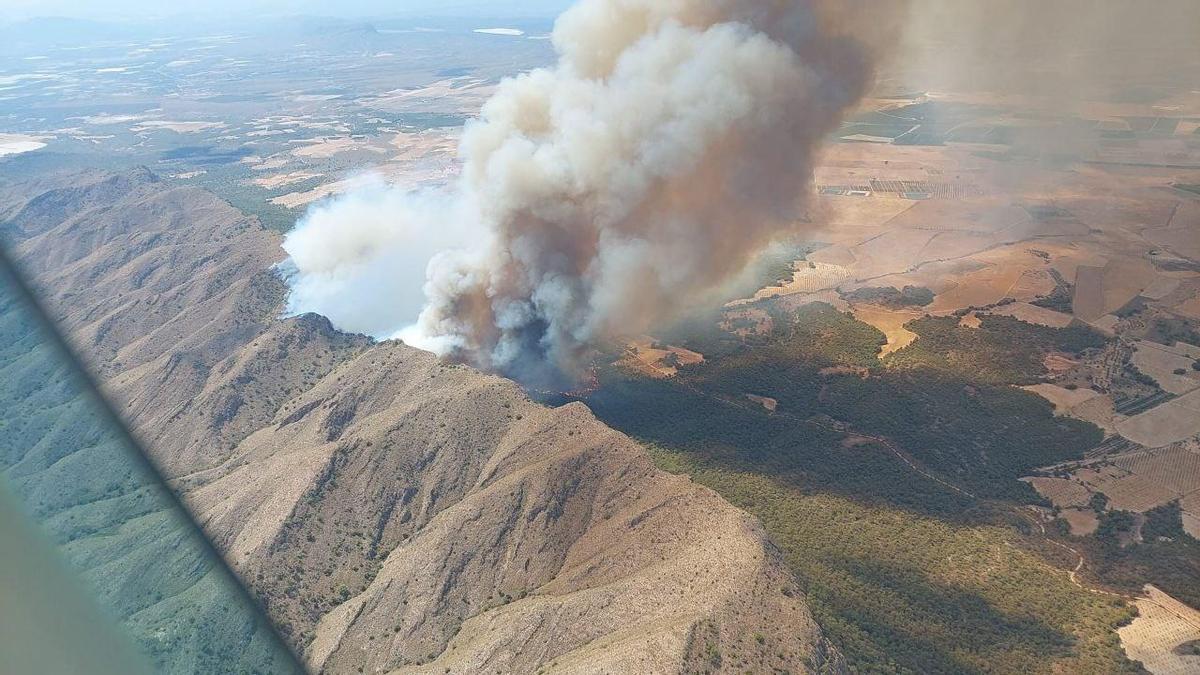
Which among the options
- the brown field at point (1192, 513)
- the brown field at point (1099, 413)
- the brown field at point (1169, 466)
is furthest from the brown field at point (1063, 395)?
the brown field at point (1192, 513)

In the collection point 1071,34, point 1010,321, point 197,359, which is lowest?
point 1010,321

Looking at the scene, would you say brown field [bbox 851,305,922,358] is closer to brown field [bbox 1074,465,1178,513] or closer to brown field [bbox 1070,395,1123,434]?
brown field [bbox 1070,395,1123,434]

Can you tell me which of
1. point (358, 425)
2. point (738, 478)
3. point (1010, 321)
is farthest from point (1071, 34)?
point (358, 425)

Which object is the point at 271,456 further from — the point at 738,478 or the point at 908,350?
the point at 908,350

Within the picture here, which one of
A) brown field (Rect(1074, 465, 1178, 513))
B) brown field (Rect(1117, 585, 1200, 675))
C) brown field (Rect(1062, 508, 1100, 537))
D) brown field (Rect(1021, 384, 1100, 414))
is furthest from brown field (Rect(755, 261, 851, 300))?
brown field (Rect(1117, 585, 1200, 675))

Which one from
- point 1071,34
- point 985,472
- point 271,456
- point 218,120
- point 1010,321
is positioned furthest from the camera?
point 218,120

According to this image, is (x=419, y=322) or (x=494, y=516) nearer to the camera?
(x=494, y=516)

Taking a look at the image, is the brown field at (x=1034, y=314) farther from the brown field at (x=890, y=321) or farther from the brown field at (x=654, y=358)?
the brown field at (x=654, y=358)
